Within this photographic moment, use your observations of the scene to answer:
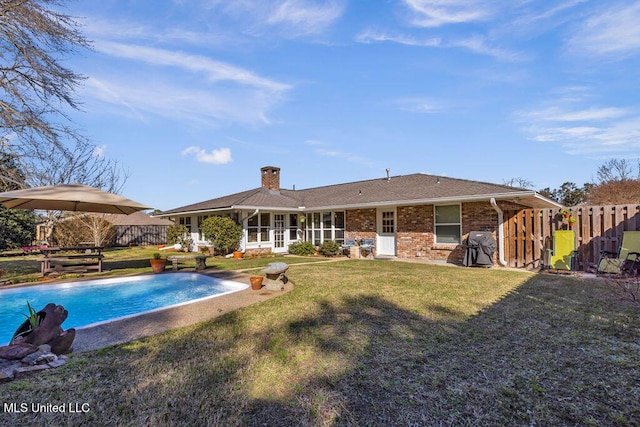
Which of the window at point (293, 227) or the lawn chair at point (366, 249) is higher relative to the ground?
the window at point (293, 227)

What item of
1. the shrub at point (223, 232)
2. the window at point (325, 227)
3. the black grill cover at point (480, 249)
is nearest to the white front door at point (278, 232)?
the window at point (325, 227)

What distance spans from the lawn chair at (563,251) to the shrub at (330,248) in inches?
344

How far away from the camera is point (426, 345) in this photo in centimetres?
408

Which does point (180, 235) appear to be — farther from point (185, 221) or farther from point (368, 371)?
point (368, 371)

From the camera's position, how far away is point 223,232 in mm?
15922

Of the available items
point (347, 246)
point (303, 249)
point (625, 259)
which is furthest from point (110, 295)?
point (625, 259)

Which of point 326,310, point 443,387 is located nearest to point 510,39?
point 326,310

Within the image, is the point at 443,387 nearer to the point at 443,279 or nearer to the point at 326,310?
the point at 326,310

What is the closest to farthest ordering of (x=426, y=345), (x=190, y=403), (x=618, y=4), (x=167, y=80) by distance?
(x=190, y=403)
(x=426, y=345)
(x=618, y=4)
(x=167, y=80)

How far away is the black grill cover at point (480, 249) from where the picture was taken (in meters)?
11.1

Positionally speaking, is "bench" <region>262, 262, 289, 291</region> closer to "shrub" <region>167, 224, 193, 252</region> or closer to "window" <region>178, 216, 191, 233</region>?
"shrub" <region>167, 224, 193, 252</region>

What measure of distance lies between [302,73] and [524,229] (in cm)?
1016

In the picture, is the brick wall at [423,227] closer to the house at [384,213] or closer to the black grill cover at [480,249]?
the house at [384,213]

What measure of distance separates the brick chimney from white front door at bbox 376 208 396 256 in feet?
25.6
